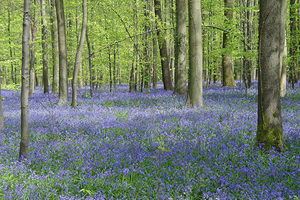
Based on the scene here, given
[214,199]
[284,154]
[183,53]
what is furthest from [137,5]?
[214,199]

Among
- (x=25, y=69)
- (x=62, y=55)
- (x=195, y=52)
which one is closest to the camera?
(x=25, y=69)

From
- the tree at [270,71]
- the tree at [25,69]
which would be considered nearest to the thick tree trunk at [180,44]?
the tree at [270,71]

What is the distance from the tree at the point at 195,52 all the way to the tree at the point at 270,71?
449cm

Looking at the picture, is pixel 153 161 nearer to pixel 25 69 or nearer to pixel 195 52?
pixel 25 69

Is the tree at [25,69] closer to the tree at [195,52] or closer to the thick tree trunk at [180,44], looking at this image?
the tree at [195,52]

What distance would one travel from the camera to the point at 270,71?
4.89m

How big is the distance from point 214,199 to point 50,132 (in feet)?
16.8

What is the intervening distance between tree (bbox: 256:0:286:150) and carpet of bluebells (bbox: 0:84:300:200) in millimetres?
433

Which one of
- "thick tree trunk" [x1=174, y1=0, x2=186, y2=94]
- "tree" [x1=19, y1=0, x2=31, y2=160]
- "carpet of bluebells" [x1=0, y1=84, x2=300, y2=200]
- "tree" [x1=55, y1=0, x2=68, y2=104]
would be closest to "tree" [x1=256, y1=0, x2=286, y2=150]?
"carpet of bluebells" [x1=0, y1=84, x2=300, y2=200]

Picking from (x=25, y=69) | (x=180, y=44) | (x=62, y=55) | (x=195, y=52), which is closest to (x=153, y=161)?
(x=25, y=69)

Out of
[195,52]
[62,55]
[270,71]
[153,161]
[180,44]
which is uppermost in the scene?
[180,44]

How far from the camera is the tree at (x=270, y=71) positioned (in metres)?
4.83

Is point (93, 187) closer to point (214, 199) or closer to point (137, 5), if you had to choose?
point (214, 199)

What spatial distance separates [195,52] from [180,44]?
114 inches
